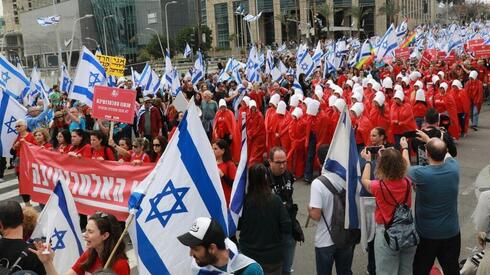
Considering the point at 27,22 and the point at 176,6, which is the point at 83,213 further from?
the point at 27,22

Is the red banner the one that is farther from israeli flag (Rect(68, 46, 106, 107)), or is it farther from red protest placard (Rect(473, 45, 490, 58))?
red protest placard (Rect(473, 45, 490, 58))

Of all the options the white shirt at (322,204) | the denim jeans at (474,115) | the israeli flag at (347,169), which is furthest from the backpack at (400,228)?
the denim jeans at (474,115)

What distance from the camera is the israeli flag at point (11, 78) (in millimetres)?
13023

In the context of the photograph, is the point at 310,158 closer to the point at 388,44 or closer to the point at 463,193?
the point at 463,193

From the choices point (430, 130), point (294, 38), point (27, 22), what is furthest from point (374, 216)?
point (27, 22)

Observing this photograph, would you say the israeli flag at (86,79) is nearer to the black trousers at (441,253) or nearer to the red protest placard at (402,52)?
the black trousers at (441,253)

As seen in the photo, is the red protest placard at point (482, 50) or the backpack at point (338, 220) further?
the red protest placard at point (482, 50)

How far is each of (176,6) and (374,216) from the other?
99023 mm

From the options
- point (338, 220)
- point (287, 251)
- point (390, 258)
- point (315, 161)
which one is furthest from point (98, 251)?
point (315, 161)

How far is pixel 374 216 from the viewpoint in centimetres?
468

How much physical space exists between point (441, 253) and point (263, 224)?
5.32 feet

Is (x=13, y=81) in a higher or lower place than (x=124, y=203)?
higher

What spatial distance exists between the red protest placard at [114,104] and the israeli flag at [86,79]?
1.67 meters

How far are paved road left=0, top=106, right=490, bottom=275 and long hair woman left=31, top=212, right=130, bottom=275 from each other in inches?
102
